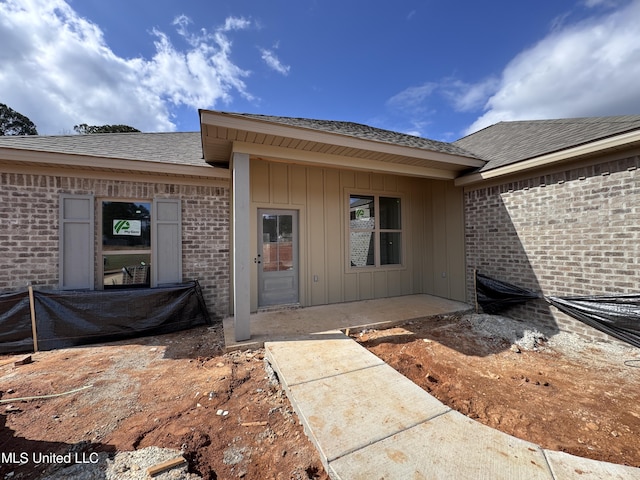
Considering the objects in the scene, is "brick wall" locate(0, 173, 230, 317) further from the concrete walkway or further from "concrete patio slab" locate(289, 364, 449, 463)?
"concrete patio slab" locate(289, 364, 449, 463)

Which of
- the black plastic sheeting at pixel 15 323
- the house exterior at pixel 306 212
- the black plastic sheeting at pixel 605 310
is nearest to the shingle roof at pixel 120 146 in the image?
the house exterior at pixel 306 212

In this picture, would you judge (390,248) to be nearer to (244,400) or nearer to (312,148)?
(312,148)

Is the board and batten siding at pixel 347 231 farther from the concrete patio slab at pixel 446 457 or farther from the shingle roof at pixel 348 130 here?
the concrete patio slab at pixel 446 457

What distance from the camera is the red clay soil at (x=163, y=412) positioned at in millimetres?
1828

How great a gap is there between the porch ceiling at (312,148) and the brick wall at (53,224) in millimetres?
995

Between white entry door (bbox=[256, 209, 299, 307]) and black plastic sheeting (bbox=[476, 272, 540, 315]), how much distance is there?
3.79 m

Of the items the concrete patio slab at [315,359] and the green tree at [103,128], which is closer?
the concrete patio slab at [315,359]

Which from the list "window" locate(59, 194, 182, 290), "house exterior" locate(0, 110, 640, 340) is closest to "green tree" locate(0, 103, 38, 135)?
"house exterior" locate(0, 110, 640, 340)

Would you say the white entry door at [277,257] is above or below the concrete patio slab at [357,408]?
above

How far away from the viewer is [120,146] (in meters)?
4.94

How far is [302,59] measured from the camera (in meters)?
7.61

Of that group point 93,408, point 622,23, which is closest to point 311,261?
point 93,408

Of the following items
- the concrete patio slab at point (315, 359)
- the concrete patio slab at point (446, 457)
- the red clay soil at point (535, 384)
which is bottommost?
the red clay soil at point (535, 384)

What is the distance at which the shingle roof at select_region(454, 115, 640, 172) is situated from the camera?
12.5ft
